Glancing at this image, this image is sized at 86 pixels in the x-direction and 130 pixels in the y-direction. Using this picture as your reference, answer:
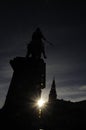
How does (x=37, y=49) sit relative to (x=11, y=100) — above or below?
above

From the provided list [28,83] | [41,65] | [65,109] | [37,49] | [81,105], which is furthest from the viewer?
[65,109]

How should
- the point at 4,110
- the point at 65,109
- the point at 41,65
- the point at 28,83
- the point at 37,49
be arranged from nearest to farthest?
the point at 4,110, the point at 28,83, the point at 41,65, the point at 37,49, the point at 65,109

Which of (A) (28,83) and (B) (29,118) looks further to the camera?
(A) (28,83)

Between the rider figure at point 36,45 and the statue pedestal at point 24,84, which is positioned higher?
the rider figure at point 36,45

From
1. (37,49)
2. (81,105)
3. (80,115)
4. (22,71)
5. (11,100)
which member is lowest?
(11,100)

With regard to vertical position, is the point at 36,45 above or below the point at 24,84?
above

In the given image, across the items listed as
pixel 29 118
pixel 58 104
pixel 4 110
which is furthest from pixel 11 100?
pixel 58 104

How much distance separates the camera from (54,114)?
4075 centimetres

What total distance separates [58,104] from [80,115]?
8613 millimetres

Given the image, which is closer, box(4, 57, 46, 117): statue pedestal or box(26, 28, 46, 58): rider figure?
box(4, 57, 46, 117): statue pedestal

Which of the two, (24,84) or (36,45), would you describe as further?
(36,45)

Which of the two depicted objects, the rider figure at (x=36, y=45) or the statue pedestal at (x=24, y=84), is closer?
the statue pedestal at (x=24, y=84)

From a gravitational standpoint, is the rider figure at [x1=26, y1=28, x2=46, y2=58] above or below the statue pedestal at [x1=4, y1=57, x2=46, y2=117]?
above

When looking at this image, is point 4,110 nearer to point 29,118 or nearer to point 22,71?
point 29,118
